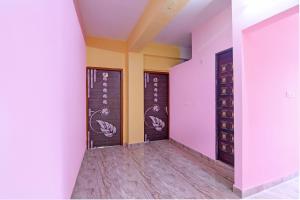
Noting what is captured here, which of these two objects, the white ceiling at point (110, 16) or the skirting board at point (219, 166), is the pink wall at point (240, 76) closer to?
the skirting board at point (219, 166)

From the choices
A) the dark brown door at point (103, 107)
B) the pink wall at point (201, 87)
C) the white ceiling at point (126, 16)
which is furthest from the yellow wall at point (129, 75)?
the pink wall at point (201, 87)

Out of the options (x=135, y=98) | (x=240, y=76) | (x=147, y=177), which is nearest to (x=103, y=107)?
(x=135, y=98)

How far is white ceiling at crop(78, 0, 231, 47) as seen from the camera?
8.79ft

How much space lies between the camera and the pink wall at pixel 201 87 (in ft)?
9.77

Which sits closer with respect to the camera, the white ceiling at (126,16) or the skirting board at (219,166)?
the skirting board at (219,166)

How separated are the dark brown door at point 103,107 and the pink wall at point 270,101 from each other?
10.1ft

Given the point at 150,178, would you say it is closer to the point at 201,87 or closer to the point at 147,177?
the point at 147,177

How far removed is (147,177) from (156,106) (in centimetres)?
250

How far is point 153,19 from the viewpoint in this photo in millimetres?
2504

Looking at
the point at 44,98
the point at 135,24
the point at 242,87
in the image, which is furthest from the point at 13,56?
the point at 135,24

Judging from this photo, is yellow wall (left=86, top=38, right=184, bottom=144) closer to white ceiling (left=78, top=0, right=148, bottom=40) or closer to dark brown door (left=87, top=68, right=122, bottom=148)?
dark brown door (left=87, top=68, right=122, bottom=148)

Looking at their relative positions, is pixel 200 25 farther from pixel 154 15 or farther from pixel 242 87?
pixel 242 87

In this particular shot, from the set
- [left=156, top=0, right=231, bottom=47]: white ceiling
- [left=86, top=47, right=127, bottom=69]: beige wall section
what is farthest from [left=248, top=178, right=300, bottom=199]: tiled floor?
[left=86, top=47, right=127, bottom=69]: beige wall section

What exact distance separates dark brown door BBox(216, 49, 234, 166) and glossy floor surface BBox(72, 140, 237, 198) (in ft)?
1.43
